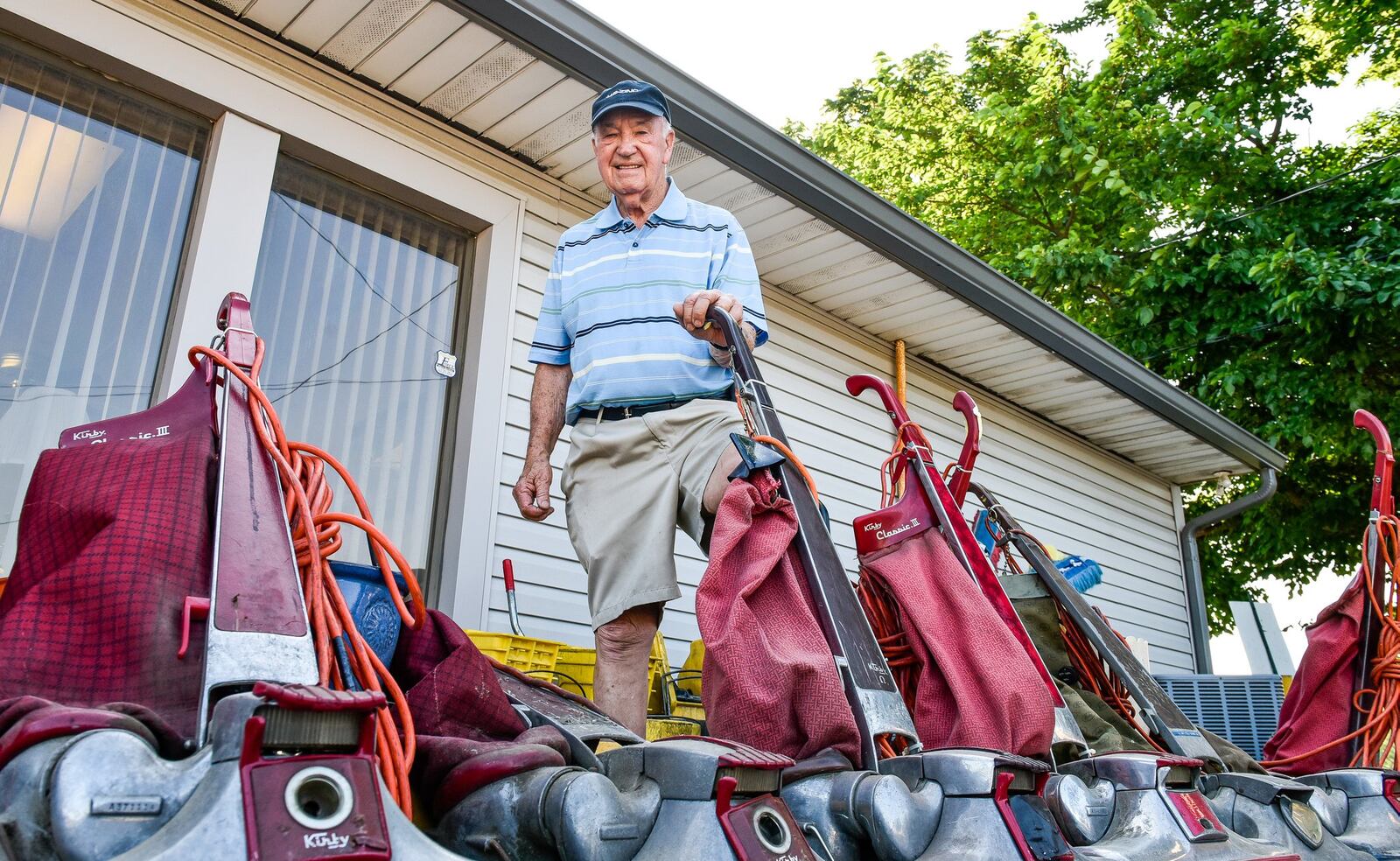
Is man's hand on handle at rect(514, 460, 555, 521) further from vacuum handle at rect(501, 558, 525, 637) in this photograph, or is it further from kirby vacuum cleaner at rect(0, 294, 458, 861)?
kirby vacuum cleaner at rect(0, 294, 458, 861)

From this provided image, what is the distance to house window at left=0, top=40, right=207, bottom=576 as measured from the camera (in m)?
3.33

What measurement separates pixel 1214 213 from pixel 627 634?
37.7 feet

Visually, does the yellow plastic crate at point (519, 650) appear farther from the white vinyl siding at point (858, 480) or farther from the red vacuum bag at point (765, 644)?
the red vacuum bag at point (765, 644)

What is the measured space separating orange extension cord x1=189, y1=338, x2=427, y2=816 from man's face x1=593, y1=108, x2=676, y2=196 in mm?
1523

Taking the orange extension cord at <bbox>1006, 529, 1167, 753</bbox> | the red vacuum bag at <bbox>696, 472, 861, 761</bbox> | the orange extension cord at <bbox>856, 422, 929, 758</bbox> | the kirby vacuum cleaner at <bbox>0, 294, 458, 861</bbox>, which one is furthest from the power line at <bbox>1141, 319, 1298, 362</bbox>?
the kirby vacuum cleaner at <bbox>0, 294, 458, 861</bbox>

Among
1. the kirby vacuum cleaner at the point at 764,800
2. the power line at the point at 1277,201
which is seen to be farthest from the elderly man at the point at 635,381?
the power line at the point at 1277,201

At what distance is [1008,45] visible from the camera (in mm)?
15695

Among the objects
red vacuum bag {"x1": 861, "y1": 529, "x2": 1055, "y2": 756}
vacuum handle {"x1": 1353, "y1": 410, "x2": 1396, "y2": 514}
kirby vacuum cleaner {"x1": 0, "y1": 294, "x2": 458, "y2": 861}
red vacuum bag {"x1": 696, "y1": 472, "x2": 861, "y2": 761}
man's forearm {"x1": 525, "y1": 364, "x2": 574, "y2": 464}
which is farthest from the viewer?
vacuum handle {"x1": 1353, "y1": 410, "x2": 1396, "y2": 514}

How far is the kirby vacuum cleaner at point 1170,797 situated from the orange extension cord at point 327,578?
106cm

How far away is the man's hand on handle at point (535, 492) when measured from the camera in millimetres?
2965

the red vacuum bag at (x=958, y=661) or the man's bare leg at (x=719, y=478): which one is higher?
the man's bare leg at (x=719, y=478)

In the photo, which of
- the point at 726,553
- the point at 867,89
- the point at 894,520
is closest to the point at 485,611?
the point at 894,520

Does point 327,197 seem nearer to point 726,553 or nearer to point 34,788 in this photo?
point 726,553

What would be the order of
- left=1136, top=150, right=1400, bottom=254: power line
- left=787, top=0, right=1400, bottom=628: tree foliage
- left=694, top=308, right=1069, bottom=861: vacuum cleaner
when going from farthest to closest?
1. left=1136, top=150, right=1400, bottom=254: power line
2. left=787, top=0, right=1400, bottom=628: tree foliage
3. left=694, top=308, right=1069, bottom=861: vacuum cleaner
